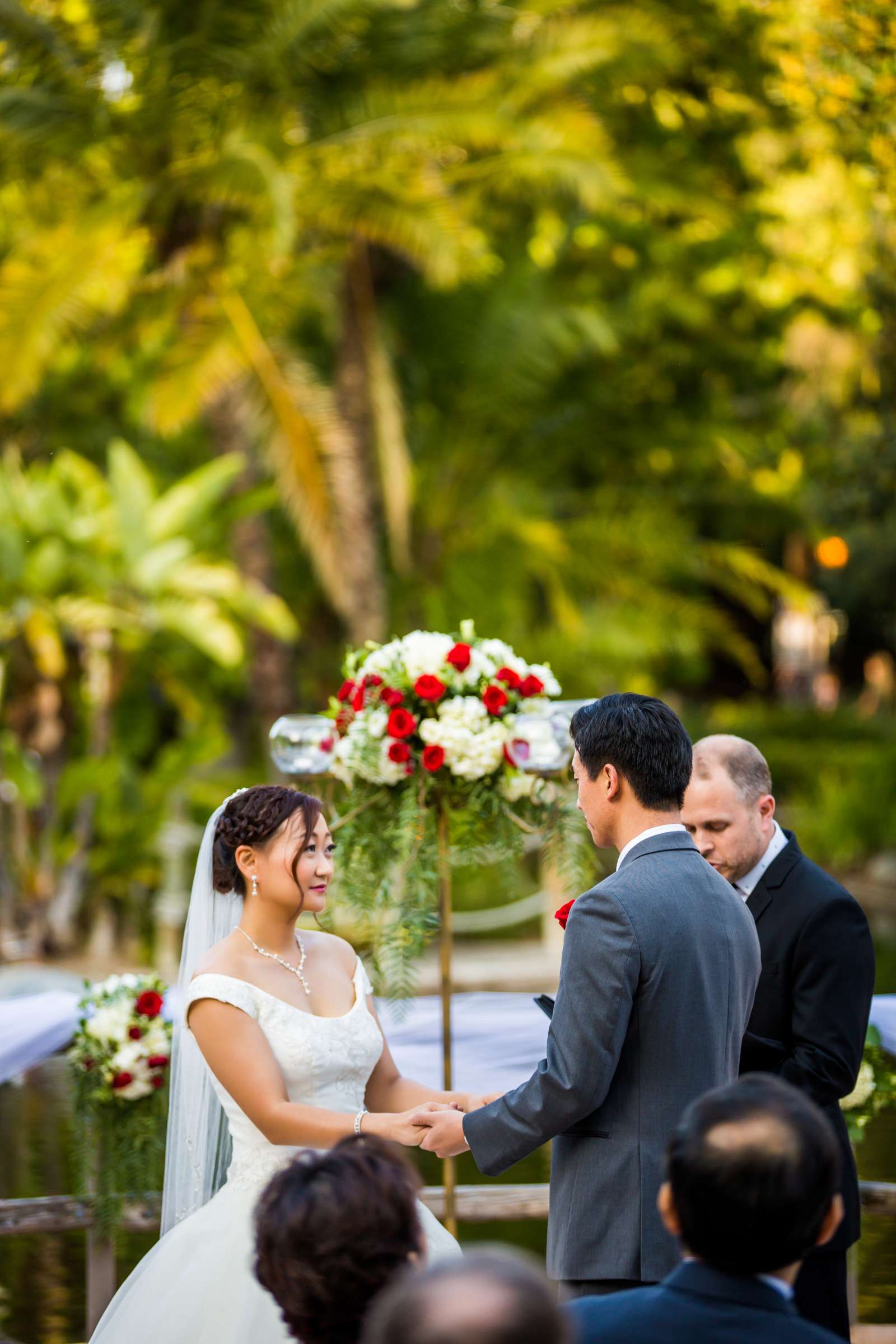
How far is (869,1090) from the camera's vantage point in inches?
172

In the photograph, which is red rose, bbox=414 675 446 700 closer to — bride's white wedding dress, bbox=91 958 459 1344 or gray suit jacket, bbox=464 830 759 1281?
bride's white wedding dress, bbox=91 958 459 1344

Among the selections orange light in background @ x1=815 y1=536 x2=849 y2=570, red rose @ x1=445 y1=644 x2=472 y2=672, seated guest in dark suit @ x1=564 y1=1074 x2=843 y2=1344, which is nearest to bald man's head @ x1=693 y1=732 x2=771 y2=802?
red rose @ x1=445 y1=644 x2=472 y2=672

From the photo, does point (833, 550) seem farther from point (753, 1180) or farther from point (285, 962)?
point (753, 1180)

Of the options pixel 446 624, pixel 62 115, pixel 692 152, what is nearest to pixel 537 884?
pixel 446 624

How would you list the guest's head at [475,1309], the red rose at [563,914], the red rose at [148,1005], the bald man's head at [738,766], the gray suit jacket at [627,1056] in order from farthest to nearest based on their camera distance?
1. the red rose at [148,1005]
2. the bald man's head at [738,766]
3. the red rose at [563,914]
4. the gray suit jacket at [627,1056]
5. the guest's head at [475,1309]

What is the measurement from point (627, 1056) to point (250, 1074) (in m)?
0.89

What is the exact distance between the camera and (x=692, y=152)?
16.1m

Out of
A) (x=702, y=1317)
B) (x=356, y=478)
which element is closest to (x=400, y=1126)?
(x=702, y=1317)

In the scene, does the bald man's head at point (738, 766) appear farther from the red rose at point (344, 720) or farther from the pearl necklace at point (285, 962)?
the red rose at point (344, 720)

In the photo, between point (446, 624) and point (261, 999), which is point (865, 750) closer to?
point (446, 624)

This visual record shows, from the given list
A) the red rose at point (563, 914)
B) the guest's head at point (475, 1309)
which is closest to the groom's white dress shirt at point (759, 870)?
the red rose at point (563, 914)

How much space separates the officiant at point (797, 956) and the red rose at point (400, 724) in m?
0.88

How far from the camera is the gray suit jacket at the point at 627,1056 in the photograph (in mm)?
2738

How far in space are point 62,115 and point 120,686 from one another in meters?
4.83
